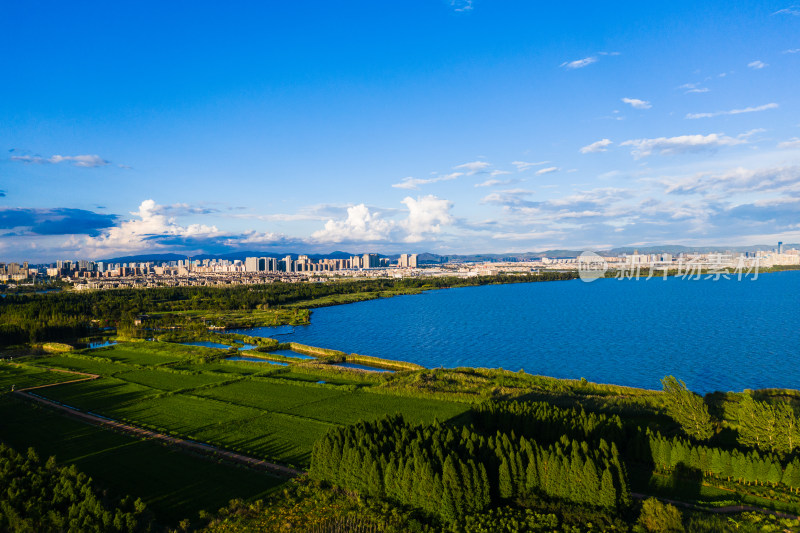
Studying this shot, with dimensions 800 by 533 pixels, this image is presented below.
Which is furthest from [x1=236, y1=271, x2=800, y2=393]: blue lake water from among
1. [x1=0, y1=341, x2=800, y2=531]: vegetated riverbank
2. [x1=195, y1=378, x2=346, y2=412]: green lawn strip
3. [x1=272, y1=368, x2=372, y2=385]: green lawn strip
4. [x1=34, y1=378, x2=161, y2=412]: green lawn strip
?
[x1=34, y1=378, x2=161, y2=412]: green lawn strip

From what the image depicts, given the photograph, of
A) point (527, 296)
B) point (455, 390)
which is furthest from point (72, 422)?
point (527, 296)

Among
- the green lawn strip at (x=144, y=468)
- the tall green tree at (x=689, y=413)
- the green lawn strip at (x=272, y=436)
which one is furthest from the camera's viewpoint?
the green lawn strip at (x=272, y=436)

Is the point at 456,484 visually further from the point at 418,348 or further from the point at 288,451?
the point at 418,348

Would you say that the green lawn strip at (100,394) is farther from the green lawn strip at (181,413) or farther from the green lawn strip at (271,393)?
the green lawn strip at (271,393)

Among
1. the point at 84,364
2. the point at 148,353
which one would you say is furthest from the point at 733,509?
the point at 148,353

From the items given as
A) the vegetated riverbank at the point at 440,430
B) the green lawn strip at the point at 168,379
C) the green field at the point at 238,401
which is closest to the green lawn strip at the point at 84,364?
the green field at the point at 238,401

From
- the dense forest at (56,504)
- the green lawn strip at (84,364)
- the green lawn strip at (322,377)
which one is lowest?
the green lawn strip at (322,377)

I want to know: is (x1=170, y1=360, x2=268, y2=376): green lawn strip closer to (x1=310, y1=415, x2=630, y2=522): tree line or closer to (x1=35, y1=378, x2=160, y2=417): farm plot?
(x1=35, y1=378, x2=160, y2=417): farm plot
